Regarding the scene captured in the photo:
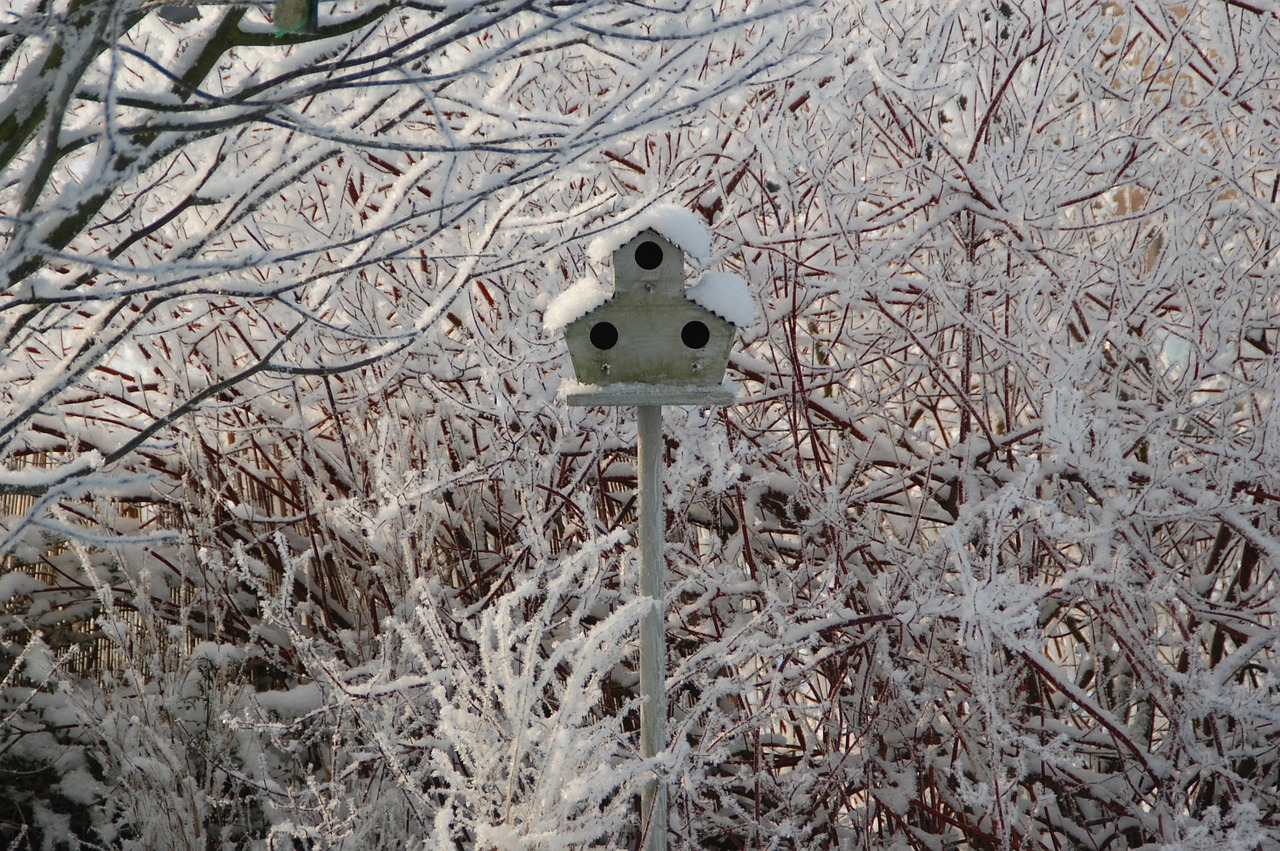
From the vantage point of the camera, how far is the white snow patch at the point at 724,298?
2.73 m

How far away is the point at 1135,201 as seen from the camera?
647 cm

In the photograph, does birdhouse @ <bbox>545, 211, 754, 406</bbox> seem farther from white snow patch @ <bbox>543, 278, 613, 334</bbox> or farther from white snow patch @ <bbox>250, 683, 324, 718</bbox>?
white snow patch @ <bbox>250, 683, 324, 718</bbox>

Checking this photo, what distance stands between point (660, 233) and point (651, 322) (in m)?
0.22

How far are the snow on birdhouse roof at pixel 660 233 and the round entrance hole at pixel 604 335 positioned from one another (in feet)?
0.53

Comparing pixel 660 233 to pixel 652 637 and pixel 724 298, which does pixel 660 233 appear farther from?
pixel 652 637

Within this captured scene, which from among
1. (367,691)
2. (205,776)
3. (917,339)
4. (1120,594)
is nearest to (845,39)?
(917,339)

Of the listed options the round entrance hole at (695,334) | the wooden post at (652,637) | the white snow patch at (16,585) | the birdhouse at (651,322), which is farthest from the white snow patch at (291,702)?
the round entrance hole at (695,334)

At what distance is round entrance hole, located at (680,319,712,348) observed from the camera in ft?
9.00

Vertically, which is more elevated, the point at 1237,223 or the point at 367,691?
the point at 1237,223

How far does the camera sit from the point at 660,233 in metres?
2.69

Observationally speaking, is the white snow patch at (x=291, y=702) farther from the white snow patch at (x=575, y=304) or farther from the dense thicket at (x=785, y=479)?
the white snow patch at (x=575, y=304)

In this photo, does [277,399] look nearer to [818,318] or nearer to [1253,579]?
[818,318]

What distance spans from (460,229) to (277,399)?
1097 millimetres

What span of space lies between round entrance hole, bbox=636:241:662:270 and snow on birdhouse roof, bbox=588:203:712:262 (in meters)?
0.06
